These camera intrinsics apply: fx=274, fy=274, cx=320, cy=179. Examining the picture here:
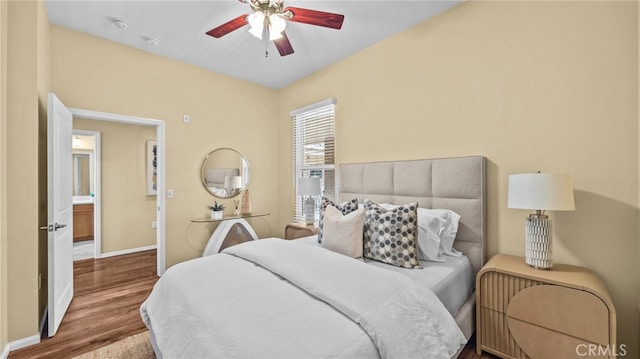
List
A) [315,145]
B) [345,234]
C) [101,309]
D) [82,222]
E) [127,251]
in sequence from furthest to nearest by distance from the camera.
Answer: [82,222], [127,251], [315,145], [101,309], [345,234]

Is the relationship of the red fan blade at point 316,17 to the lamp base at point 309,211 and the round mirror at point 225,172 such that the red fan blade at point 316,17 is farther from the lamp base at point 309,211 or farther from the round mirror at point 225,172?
the round mirror at point 225,172

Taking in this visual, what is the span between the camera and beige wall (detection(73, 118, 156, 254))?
4.51 metres

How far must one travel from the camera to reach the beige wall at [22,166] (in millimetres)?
2062

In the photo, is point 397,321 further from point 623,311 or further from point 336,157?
point 336,157

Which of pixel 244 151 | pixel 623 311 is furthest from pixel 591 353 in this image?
pixel 244 151

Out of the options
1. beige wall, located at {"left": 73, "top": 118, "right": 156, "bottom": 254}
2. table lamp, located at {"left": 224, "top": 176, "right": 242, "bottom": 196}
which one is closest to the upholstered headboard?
table lamp, located at {"left": 224, "top": 176, "right": 242, "bottom": 196}

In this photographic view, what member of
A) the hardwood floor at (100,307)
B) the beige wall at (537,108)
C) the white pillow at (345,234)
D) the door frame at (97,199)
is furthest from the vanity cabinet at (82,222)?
the beige wall at (537,108)

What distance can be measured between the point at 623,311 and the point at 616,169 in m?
0.92

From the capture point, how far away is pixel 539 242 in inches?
71.4

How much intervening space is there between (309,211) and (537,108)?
2.64 m

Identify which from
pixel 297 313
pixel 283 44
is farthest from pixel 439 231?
pixel 283 44

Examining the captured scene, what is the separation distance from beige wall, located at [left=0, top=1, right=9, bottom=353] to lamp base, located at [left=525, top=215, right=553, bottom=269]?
3.65 metres

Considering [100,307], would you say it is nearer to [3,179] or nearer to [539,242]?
[3,179]

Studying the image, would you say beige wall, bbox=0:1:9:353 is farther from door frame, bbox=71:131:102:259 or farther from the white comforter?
door frame, bbox=71:131:102:259
